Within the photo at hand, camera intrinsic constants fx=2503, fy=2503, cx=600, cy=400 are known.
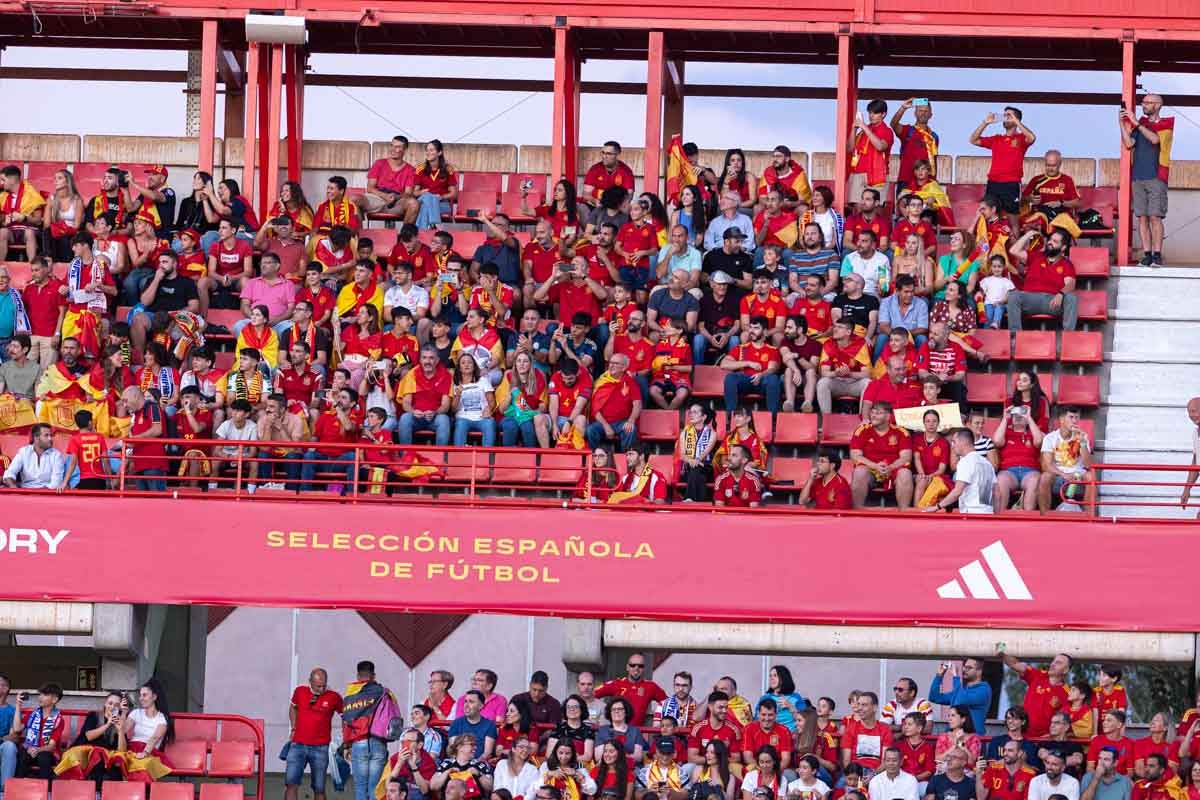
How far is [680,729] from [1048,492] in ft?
12.2

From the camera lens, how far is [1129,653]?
68.2 feet

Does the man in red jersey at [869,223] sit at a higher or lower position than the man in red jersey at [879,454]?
higher

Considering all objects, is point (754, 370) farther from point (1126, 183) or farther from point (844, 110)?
point (1126, 183)

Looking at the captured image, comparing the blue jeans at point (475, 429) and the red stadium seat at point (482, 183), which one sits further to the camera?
the red stadium seat at point (482, 183)

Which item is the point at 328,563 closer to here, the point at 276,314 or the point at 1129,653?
the point at 276,314

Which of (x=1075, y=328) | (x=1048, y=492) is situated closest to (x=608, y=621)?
(x=1048, y=492)

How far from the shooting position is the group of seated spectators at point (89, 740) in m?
20.5

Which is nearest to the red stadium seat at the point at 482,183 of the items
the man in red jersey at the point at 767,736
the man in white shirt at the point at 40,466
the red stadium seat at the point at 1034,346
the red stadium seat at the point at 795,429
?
the red stadium seat at the point at 795,429

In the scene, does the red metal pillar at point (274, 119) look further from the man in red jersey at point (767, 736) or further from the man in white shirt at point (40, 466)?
the man in red jersey at point (767, 736)

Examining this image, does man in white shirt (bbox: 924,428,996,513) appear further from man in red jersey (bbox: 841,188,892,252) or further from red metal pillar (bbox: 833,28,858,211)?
red metal pillar (bbox: 833,28,858,211)

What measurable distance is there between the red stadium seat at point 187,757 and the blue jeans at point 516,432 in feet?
12.5

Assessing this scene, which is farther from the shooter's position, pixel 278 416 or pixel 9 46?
pixel 9 46

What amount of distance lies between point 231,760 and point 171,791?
0.84 metres

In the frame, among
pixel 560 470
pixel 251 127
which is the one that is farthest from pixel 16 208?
pixel 560 470
